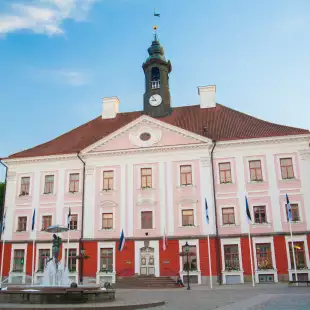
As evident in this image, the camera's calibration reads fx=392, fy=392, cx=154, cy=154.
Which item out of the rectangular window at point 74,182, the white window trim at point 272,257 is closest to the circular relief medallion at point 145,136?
the rectangular window at point 74,182

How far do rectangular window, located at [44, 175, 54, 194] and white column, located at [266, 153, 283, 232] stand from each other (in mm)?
18105

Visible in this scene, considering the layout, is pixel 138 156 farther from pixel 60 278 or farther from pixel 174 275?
pixel 60 278

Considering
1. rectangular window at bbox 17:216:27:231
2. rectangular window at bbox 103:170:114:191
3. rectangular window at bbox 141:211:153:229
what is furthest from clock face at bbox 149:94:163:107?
rectangular window at bbox 17:216:27:231

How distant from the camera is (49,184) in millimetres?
34062

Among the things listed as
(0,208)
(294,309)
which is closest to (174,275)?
(294,309)

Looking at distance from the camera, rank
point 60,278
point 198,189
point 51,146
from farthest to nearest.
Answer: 1. point 51,146
2. point 198,189
3. point 60,278

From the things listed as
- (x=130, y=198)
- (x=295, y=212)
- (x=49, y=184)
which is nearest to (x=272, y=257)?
(x=295, y=212)

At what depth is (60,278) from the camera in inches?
850

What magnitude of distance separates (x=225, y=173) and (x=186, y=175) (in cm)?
309

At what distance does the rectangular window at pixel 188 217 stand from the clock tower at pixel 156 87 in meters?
10.6

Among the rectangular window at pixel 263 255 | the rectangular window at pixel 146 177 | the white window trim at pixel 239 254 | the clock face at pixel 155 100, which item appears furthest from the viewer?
the clock face at pixel 155 100

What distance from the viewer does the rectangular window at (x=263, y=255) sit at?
28.3 m

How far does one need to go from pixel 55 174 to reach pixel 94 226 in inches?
240

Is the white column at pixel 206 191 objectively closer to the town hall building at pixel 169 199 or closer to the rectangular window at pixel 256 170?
the town hall building at pixel 169 199
